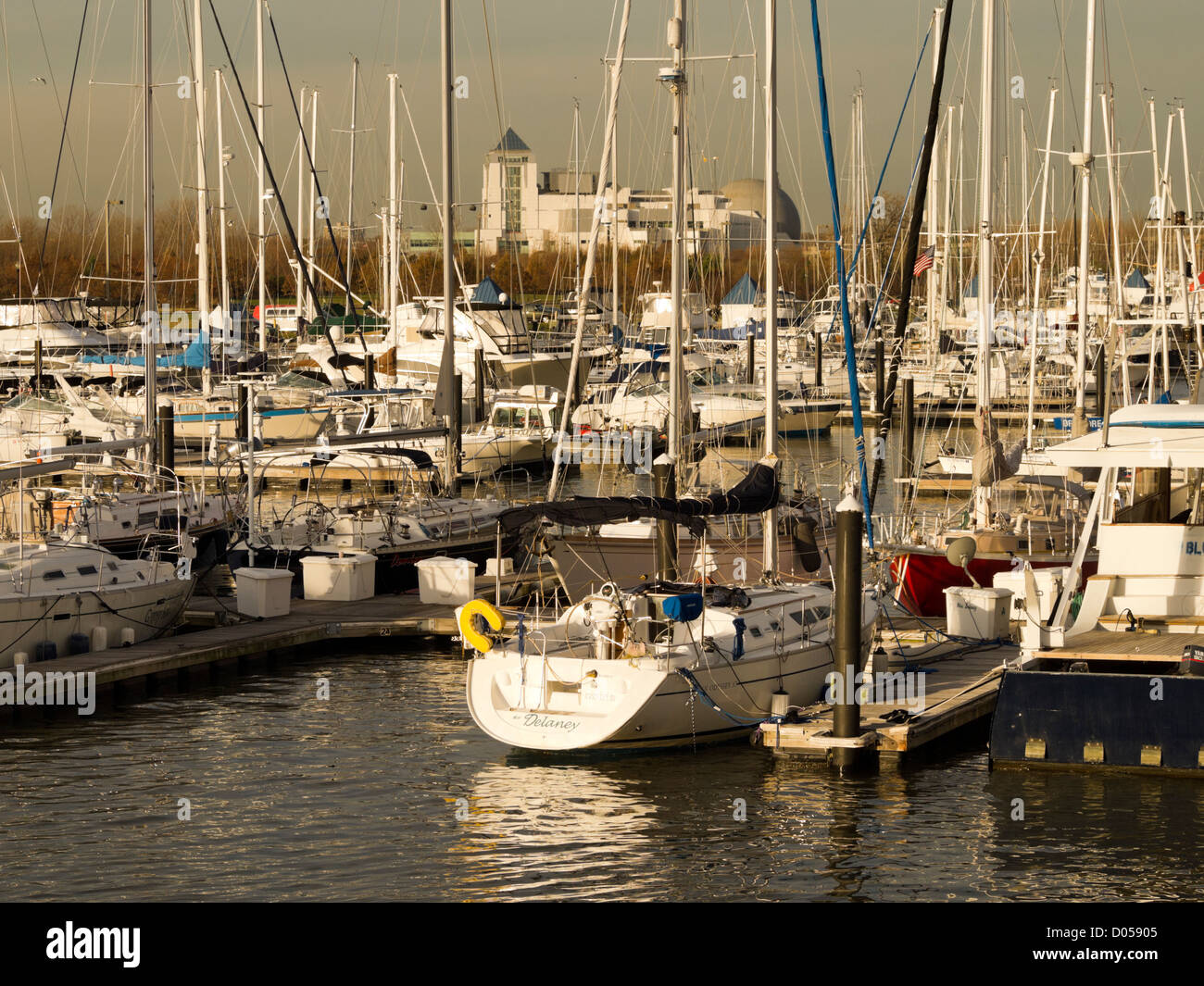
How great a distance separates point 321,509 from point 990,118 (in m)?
14.3

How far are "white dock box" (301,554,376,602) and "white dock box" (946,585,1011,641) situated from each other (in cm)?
997

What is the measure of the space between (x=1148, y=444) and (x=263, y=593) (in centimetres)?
1381

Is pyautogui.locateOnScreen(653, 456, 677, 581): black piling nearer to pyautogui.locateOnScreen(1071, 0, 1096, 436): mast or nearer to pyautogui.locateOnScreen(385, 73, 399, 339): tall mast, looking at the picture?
pyautogui.locateOnScreen(1071, 0, 1096, 436): mast

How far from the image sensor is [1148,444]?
757 inches

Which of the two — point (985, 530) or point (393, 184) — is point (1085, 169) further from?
point (393, 184)

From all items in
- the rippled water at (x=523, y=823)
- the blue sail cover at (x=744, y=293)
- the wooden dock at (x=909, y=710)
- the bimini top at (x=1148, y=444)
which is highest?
the blue sail cover at (x=744, y=293)

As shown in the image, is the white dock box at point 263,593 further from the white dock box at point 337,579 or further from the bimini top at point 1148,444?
the bimini top at point 1148,444

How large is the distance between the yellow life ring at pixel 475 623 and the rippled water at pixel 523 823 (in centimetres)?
149

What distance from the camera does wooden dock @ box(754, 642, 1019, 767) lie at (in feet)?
59.9

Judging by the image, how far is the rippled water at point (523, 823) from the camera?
1488cm

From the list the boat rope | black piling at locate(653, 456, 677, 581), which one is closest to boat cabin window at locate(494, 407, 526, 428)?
black piling at locate(653, 456, 677, 581)

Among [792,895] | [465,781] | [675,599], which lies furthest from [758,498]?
[792,895]

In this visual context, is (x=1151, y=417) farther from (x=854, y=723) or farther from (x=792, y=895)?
(x=792, y=895)

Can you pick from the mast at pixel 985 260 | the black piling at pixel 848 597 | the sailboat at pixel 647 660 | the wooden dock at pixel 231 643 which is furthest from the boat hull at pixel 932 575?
the black piling at pixel 848 597
